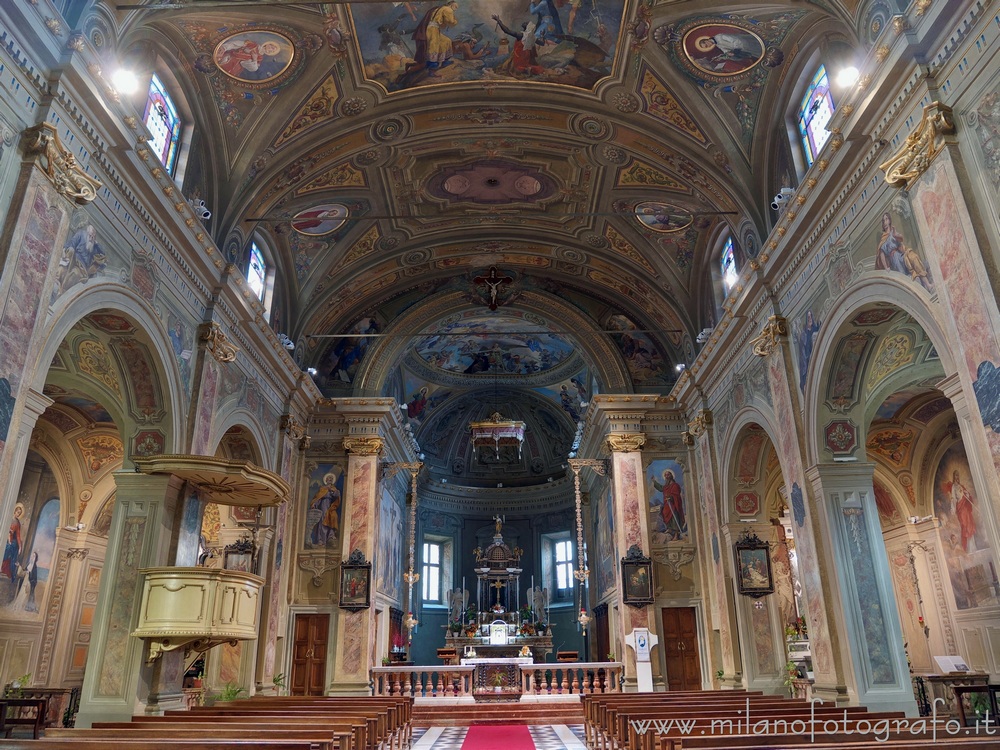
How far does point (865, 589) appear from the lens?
11.0m

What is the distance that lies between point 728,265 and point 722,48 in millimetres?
5742

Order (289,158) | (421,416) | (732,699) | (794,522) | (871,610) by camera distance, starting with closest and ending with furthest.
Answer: (732,699)
(871,610)
(794,522)
(289,158)
(421,416)

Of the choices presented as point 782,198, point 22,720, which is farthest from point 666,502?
point 22,720

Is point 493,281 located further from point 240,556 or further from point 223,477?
point 223,477

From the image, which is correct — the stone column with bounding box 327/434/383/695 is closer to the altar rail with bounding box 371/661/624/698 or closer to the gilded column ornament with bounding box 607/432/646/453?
the altar rail with bounding box 371/661/624/698

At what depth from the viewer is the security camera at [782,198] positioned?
12164 millimetres

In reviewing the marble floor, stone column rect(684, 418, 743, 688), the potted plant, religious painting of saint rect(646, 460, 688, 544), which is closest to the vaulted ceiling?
stone column rect(684, 418, 743, 688)

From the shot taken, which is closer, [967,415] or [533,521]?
[967,415]

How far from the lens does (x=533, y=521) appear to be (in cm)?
3156

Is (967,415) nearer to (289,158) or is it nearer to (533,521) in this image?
(289,158)

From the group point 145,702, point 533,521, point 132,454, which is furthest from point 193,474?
point 533,521

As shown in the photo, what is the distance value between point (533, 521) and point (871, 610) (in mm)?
21228

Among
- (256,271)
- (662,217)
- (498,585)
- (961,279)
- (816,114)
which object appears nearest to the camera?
(961,279)

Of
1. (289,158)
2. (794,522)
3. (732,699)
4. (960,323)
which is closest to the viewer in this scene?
(960,323)
